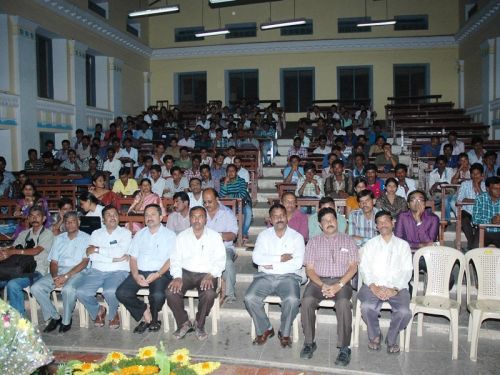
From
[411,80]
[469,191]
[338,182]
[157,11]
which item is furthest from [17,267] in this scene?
[411,80]

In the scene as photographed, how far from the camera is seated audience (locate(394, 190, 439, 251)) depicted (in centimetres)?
488

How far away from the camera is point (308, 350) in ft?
13.2

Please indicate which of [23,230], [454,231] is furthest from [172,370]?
[454,231]

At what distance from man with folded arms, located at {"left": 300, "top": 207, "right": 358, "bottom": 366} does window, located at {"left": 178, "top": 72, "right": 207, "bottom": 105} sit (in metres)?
14.3

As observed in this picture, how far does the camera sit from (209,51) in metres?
17.7

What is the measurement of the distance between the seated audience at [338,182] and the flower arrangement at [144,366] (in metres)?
4.60

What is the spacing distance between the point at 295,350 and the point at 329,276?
76 centimetres

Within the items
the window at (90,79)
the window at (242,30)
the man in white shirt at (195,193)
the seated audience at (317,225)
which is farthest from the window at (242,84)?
the seated audience at (317,225)

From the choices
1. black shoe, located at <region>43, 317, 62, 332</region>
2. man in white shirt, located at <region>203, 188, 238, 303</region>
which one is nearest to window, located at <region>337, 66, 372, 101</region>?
man in white shirt, located at <region>203, 188, 238, 303</region>

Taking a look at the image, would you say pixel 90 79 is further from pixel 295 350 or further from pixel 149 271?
pixel 295 350

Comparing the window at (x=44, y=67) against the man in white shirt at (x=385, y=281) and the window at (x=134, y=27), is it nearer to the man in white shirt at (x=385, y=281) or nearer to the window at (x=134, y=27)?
the window at (x=134, y=27)

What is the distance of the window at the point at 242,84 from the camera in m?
17.7

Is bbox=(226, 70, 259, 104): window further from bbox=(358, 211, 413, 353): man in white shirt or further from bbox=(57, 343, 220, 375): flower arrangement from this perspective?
bbox=(57, 343, 220, 375): flower arrangement

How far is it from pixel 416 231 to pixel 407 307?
112 cm
